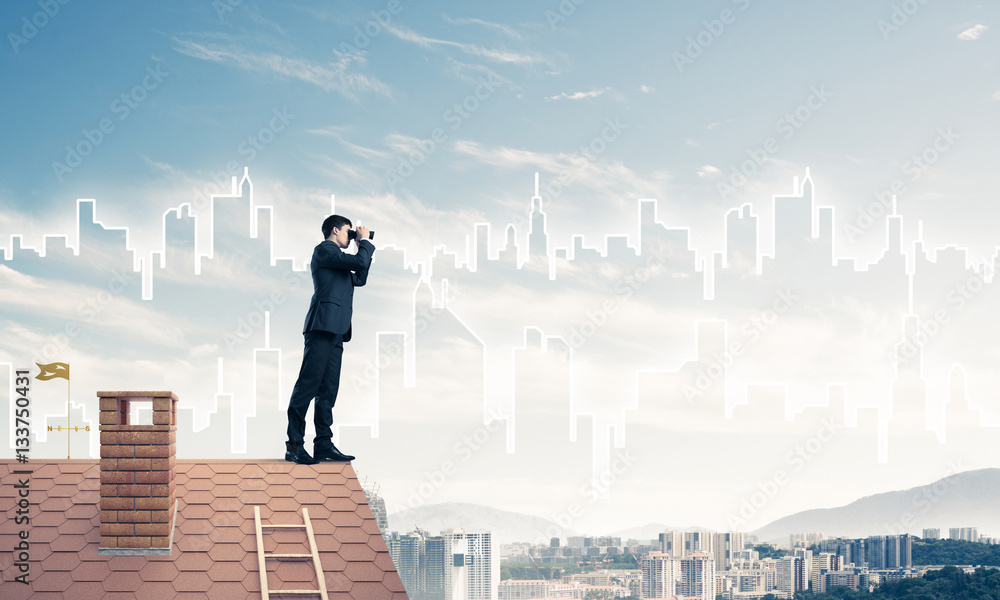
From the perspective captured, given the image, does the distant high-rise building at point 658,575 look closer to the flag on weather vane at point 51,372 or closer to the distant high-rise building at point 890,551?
the distant high-rise building at point 890,551

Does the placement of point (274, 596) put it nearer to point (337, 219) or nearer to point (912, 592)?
point (337, 219)

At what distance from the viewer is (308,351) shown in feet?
34.4

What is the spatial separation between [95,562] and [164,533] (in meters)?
0.73

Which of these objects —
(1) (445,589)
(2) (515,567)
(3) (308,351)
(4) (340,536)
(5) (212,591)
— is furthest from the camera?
(2) (515,567)

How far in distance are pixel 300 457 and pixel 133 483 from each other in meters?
2.18

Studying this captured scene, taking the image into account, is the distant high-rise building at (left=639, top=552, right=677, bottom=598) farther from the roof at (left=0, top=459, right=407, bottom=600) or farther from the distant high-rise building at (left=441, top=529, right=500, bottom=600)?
the roof at (left=0, top=459, right=407, bottom=600)

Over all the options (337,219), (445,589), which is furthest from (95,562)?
(445,589)

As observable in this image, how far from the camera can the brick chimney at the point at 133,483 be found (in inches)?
344

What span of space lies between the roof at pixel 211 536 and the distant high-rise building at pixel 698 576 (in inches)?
3748

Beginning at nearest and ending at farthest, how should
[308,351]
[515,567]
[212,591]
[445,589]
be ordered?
[212,591] < [308,351] < [445,589] < [515,567]

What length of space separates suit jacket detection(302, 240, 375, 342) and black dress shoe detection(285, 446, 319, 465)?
61.0 inches

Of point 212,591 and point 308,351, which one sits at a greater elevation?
point 308,351

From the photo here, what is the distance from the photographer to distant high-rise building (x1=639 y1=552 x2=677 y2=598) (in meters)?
97.2

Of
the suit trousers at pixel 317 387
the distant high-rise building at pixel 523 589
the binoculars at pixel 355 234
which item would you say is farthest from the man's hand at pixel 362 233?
the distant high-rise building at pixel 523 589
